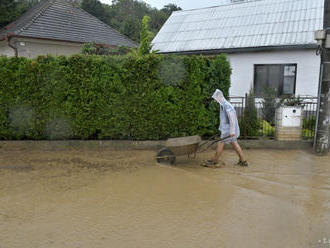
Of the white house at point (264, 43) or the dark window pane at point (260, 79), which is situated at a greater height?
the white house at point (264, 43)

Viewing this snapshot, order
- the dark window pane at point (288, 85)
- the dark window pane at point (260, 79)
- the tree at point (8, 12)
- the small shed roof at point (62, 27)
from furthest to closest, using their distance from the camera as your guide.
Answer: the tree at point (8, 12) < the small shed roof at point (62, 27) < the dark window pane at point (260, 79) < the dark window pane at point (288, 85)

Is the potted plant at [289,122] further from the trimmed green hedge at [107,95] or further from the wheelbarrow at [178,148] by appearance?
the wheelbarrow at [178,148]

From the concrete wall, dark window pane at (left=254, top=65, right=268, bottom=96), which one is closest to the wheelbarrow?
dark window pane at (left=254, top=65, right=268, bottom=96)

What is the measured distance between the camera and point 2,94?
8367 millimetres

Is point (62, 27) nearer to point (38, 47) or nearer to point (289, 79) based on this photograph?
point (38, 47)

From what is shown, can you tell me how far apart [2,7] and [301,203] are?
2459 centimetres

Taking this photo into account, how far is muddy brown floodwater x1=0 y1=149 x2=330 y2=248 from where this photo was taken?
11.9 ft

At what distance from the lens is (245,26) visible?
1567 cm

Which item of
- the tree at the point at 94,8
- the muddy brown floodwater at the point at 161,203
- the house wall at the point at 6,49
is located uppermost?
the tree at the point at 94,8

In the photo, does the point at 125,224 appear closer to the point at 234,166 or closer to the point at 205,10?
the point at 234,166

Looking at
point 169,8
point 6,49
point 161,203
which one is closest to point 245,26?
point 6,49

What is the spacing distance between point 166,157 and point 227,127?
1.61 m

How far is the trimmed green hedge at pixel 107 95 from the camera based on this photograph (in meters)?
8.26

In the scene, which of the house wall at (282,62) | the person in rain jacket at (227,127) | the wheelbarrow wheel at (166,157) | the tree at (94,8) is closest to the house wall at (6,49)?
the house wall at (282,62)
